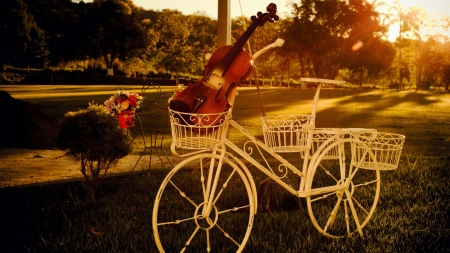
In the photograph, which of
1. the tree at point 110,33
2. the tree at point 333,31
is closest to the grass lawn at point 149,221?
the tree at point 333,31

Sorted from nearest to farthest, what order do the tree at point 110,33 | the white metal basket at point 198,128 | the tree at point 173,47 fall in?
the white metal basket at point 198,128 < the tree at point 110,33 < the tree at point 173,47

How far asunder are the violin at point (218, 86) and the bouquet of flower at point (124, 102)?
151cm

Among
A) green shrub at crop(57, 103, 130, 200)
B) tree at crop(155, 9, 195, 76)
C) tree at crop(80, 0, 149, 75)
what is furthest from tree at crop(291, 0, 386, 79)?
green shrub at crop(57, 103, 130, 200)

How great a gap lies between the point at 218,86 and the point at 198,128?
Answer: 0.33 m

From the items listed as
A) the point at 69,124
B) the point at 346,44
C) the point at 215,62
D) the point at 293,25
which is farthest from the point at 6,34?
the point at 215,62

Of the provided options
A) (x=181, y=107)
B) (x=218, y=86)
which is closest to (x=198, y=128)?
(x=181, y=107)

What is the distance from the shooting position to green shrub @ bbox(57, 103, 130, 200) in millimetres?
5836

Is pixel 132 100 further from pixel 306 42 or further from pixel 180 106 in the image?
pixel 306 42

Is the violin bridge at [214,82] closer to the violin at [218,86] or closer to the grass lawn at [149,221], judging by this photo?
the violin at [218,86]

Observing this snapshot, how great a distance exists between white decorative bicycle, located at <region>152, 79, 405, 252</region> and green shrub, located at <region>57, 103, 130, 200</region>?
0.91 meters

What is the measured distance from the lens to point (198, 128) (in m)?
3.39

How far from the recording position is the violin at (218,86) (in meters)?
3.33

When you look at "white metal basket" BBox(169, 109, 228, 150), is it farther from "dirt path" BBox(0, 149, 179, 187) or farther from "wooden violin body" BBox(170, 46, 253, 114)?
"dirt path" BBox(0, 149, 179, 187)

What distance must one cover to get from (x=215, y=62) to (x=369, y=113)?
1825 centimetres
